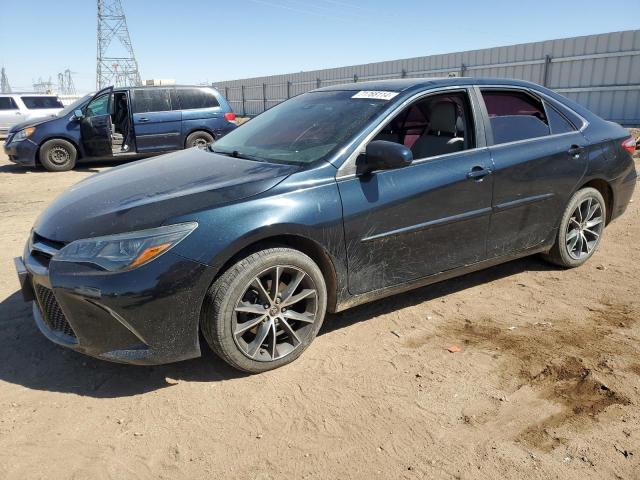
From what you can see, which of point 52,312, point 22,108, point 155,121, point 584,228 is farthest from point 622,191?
point 22,108

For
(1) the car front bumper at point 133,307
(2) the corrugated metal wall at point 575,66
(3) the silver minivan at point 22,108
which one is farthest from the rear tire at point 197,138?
(1) the car front bumper at point 133,307

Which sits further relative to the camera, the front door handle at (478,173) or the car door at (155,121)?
the car door at (155,121)

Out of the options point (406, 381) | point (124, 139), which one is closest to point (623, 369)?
point (406, 381)

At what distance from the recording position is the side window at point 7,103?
17.8 meters

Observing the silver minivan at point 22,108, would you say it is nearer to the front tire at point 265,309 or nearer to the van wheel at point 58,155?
the van wheel at point 58,155

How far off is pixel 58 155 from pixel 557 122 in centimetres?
1027

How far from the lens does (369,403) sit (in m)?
2.77

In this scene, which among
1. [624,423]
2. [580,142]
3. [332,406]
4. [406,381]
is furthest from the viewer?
[580,142]

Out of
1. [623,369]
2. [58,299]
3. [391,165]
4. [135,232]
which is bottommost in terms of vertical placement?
[623,369]

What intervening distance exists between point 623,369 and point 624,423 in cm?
60

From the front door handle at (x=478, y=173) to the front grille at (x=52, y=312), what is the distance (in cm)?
273

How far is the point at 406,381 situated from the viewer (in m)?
2.97

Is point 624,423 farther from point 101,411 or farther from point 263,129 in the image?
point 263,129

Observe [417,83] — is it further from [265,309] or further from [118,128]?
[118,128]
